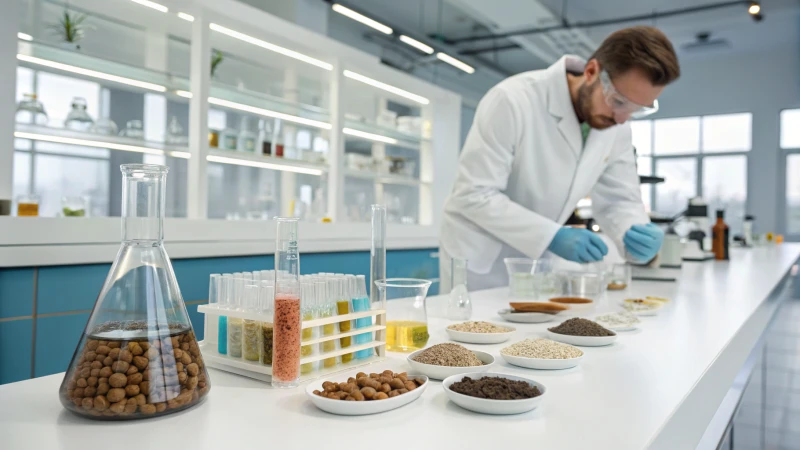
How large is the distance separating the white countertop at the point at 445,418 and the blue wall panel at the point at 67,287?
1.56 m

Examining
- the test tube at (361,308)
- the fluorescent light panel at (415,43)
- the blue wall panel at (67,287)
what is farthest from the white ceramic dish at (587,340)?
the fluorescent light panel at (415,43)

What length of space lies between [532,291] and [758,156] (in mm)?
9940

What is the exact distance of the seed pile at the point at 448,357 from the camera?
0.82 meters

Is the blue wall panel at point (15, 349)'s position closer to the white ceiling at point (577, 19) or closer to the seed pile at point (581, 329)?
the seed pile at point (581, 329)

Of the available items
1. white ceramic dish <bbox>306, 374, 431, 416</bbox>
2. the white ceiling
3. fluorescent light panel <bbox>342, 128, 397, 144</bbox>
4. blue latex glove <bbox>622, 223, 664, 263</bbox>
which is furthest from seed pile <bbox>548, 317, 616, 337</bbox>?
the white ceiling

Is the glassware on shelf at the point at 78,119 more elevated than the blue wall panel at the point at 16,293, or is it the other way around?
the glassware on shelf at the point at 78,119

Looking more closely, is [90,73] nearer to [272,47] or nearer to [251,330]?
[272,47]

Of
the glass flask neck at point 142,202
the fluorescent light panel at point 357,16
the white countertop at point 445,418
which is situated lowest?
the white countertop at point 445,418

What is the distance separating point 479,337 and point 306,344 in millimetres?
370

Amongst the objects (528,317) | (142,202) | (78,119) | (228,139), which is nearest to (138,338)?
(142,202)

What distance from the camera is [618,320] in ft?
3.97

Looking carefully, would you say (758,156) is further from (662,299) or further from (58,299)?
(58,299)

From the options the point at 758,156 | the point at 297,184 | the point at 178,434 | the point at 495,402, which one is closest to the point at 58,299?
the point at 178,434

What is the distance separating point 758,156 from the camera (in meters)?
9.55
